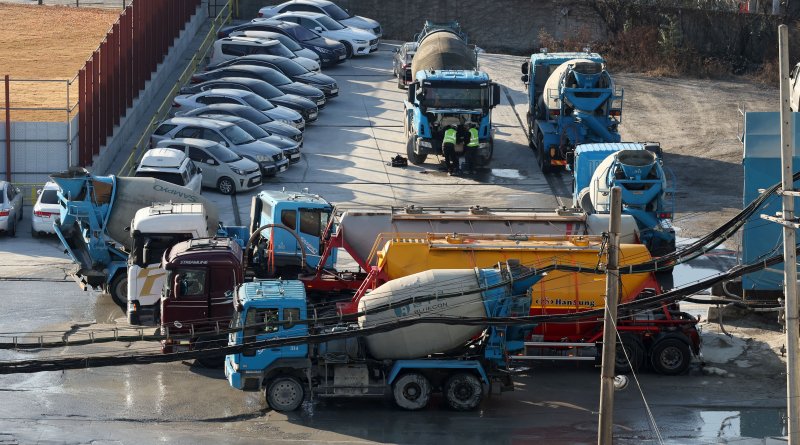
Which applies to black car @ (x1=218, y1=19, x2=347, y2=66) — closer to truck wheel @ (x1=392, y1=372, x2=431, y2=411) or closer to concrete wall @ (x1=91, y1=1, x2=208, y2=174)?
concrete wall @ (x1=91, y1=1, x2=208, y2=174)

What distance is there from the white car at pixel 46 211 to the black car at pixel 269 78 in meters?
14.9

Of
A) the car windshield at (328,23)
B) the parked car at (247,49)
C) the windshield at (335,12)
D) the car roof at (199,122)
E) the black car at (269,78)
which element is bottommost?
the car roof at (199,122)

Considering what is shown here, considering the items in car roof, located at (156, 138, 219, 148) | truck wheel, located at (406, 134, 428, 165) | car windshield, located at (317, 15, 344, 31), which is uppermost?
car windshield, located at (317, 15, 344, 31)

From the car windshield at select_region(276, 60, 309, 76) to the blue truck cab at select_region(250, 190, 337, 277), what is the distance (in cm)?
2081

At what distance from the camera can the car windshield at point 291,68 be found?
178 feet

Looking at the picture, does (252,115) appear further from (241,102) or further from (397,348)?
(397,348)

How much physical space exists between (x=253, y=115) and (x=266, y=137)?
189 cm

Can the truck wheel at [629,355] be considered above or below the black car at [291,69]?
below

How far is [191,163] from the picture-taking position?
135ft

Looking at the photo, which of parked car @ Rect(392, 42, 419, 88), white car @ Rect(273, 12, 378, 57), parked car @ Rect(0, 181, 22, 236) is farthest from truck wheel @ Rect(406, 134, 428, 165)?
white car @ Rect(273, 12, 378, 57)

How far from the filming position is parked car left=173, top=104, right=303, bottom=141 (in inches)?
1848

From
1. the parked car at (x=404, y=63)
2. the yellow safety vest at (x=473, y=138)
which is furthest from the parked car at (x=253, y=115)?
the parked car at (x=404, y=63)

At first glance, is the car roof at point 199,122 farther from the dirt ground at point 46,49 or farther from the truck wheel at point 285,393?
the truck wheel at point 285,393

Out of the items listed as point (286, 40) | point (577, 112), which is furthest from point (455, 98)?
point (286, 40)
